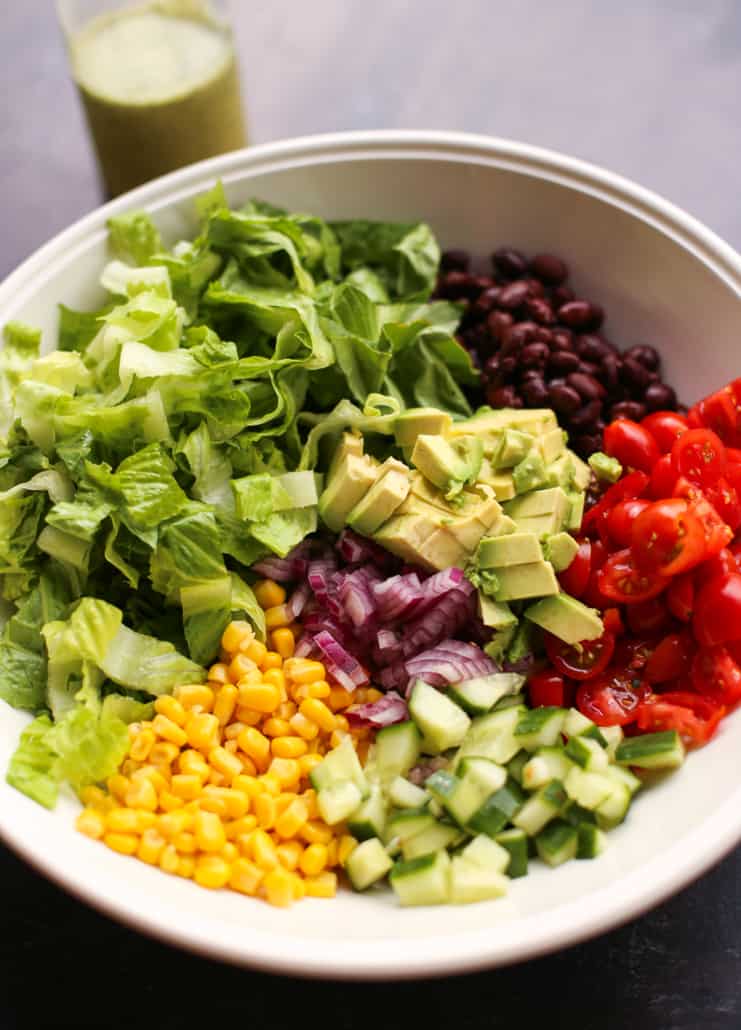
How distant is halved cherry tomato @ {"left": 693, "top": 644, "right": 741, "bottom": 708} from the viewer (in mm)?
2527

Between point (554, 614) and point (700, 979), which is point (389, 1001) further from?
point (554, 614)

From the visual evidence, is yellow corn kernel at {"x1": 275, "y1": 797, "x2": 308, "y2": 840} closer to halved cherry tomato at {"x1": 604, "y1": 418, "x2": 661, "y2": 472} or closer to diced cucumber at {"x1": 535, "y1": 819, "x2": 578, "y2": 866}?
diced cucumber at {"x1": 535, "y1": 819, "x2": 578, "y2": 866}

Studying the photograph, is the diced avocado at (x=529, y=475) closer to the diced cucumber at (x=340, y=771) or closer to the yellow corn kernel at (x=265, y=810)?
the diced cucumber at (x=340, y=771)

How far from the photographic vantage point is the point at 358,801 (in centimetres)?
248

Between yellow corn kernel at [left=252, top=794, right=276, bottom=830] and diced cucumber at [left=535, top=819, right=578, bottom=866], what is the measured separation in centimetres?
62

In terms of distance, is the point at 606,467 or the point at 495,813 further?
the point at 606,467

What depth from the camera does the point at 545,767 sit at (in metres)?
Result: 2.46

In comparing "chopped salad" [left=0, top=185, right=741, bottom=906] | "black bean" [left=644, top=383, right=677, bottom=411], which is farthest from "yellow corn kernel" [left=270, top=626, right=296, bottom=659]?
"black bean" [left=644, top=383, right=677, bottom=411]

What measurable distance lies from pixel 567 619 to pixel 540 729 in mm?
314

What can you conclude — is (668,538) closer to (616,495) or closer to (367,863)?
(616,495)

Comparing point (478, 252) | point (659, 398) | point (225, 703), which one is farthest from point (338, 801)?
point (478, 252)

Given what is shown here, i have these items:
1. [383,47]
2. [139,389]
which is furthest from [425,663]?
[383,47]

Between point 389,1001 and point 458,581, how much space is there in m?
1.06

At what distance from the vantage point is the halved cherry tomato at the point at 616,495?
2840mm
